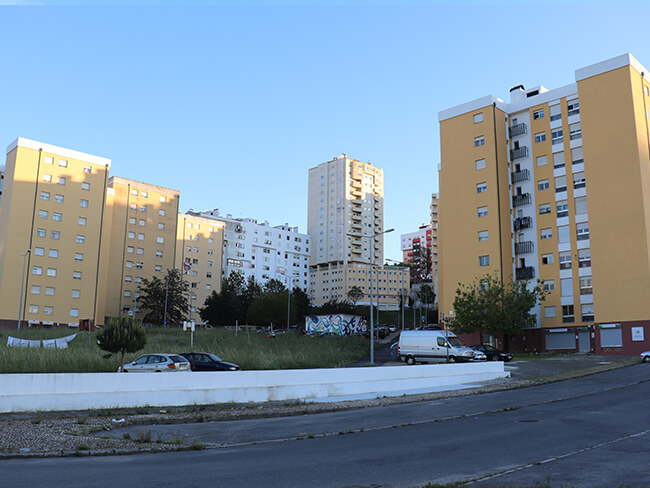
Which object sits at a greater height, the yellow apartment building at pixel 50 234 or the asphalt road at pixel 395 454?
the yellow apartment building at pixel 50 234

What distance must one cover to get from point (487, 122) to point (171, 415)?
177ft

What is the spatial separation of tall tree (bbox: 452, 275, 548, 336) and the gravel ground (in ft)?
96.9

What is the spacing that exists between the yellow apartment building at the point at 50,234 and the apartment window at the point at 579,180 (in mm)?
62031

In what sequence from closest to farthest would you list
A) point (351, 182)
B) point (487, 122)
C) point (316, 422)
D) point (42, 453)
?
point (42, 453)
point (316, 422)
point (487, 122)
point (351, 182)

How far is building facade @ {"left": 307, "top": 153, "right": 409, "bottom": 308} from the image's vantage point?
160000mm

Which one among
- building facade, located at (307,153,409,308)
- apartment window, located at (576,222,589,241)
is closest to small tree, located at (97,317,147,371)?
apartment window, located at (576,222,589,241)

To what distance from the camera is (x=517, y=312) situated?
170 feet

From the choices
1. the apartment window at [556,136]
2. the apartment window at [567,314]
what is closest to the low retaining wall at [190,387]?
the apartment window at [567,314]

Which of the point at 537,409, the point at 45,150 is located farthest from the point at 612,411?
the point at 45,150

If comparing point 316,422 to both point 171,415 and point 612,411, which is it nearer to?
point 171,415

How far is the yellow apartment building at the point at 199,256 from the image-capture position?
113 meters

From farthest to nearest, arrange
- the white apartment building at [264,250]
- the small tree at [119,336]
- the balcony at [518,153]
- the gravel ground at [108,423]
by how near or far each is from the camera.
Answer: the white apartment building at [264,250], the balcony at [518,153], the small tree at [119,336], the gravel ground at [108,423]

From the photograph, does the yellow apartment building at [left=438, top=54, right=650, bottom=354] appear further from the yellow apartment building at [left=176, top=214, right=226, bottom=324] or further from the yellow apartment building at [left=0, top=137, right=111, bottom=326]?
the yellow apartment building at [left=176, top=214, right=226, bottom=324]

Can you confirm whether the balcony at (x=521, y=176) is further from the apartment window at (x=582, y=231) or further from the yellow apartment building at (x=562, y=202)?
the apartment window at (x=582, y=231)
